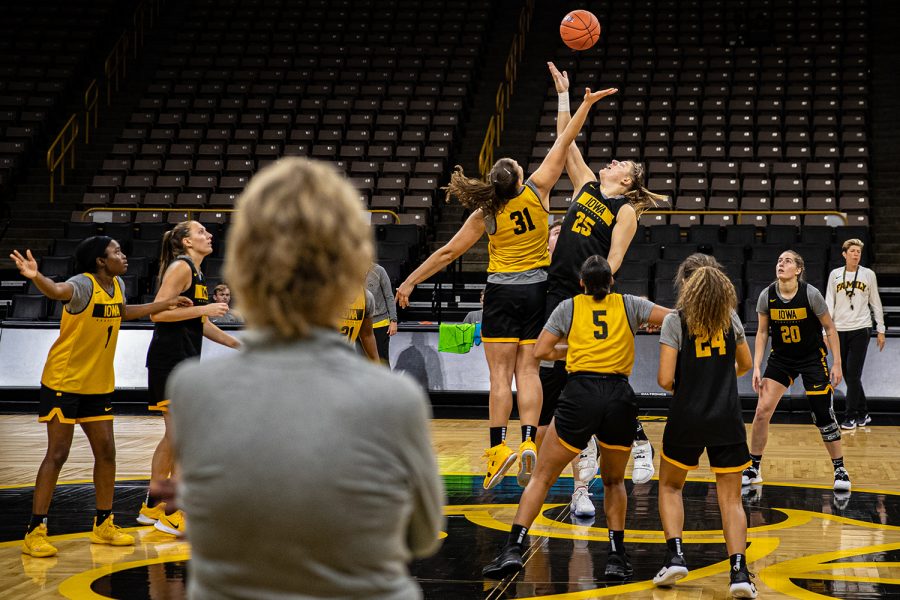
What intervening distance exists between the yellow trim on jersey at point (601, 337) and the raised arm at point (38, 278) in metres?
2.49

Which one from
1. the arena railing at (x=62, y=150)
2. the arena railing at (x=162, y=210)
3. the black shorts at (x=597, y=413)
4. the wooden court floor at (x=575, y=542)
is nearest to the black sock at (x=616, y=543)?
the wooden court floor at (x=575, y=542)

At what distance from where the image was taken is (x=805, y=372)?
277 inches

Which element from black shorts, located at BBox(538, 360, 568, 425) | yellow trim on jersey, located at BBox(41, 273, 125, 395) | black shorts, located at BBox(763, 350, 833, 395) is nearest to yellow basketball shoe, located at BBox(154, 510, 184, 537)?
yellow trim on jersey, located at BBox(41, 273, 125, 395)

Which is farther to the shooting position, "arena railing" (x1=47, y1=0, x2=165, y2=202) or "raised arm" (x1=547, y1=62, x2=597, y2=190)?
"arena railing" (x1=47, y1=0, x2=165, y2=202)

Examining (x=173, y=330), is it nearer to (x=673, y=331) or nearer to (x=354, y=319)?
(x=354, y=319)

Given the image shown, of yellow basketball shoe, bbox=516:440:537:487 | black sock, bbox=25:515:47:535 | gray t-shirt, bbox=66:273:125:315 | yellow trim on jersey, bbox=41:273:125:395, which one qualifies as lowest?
black sock, bbox=25:515:47:535

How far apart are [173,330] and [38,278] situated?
1067mm

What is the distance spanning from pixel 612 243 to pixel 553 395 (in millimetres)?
1098

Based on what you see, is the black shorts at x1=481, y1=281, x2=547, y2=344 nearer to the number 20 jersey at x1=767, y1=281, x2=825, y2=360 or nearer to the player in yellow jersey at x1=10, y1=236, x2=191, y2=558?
the player in yellow jersey at x1=10, y1=236, x2=191, y2=558

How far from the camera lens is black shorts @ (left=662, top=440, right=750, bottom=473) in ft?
14.9

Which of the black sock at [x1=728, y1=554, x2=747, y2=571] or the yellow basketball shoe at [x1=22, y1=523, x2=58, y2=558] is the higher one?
the black sock at [x1=728, y1=554, x2=747, y2=571]

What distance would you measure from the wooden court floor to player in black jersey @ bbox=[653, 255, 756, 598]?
1.12 feet

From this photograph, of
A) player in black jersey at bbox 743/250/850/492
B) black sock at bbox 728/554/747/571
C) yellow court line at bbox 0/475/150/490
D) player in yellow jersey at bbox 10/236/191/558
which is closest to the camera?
black sock at bbox 728/554/747/571

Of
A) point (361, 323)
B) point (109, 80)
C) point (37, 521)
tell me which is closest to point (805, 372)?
point (361, 323)
